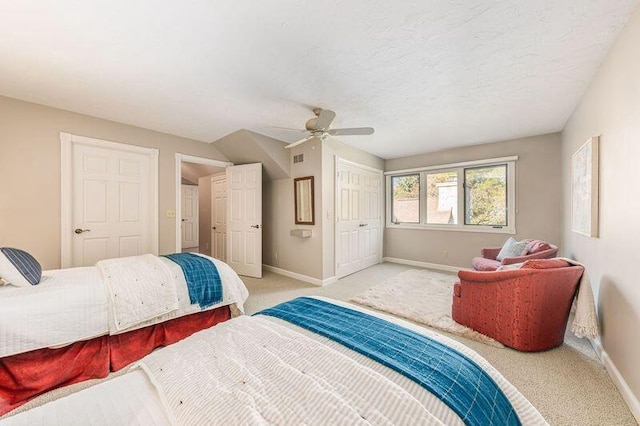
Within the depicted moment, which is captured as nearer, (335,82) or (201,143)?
(335,82)

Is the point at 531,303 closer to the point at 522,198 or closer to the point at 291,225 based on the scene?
the point at 522,198

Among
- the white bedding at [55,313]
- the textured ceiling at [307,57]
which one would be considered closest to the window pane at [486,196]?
Result: the textured ceiling at [307,57]

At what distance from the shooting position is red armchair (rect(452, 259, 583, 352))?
2.03 metres

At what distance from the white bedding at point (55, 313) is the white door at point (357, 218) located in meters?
2.90

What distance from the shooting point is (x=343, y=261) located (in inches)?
175

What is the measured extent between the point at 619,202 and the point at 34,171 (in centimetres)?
545

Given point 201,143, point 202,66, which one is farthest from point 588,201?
point 201,143

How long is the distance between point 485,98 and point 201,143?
413 cm

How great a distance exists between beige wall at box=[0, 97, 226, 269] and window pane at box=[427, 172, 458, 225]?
544 centimetres

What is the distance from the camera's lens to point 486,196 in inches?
176

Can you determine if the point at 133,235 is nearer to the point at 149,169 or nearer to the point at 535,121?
the point at 149,169

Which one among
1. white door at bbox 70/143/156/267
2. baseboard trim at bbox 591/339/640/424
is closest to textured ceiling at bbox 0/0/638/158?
white door at bbox 70/143/156/267

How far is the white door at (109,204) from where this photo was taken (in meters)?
3.14

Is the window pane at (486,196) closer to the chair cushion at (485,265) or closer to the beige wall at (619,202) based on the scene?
the chair cushion at (485,265)
